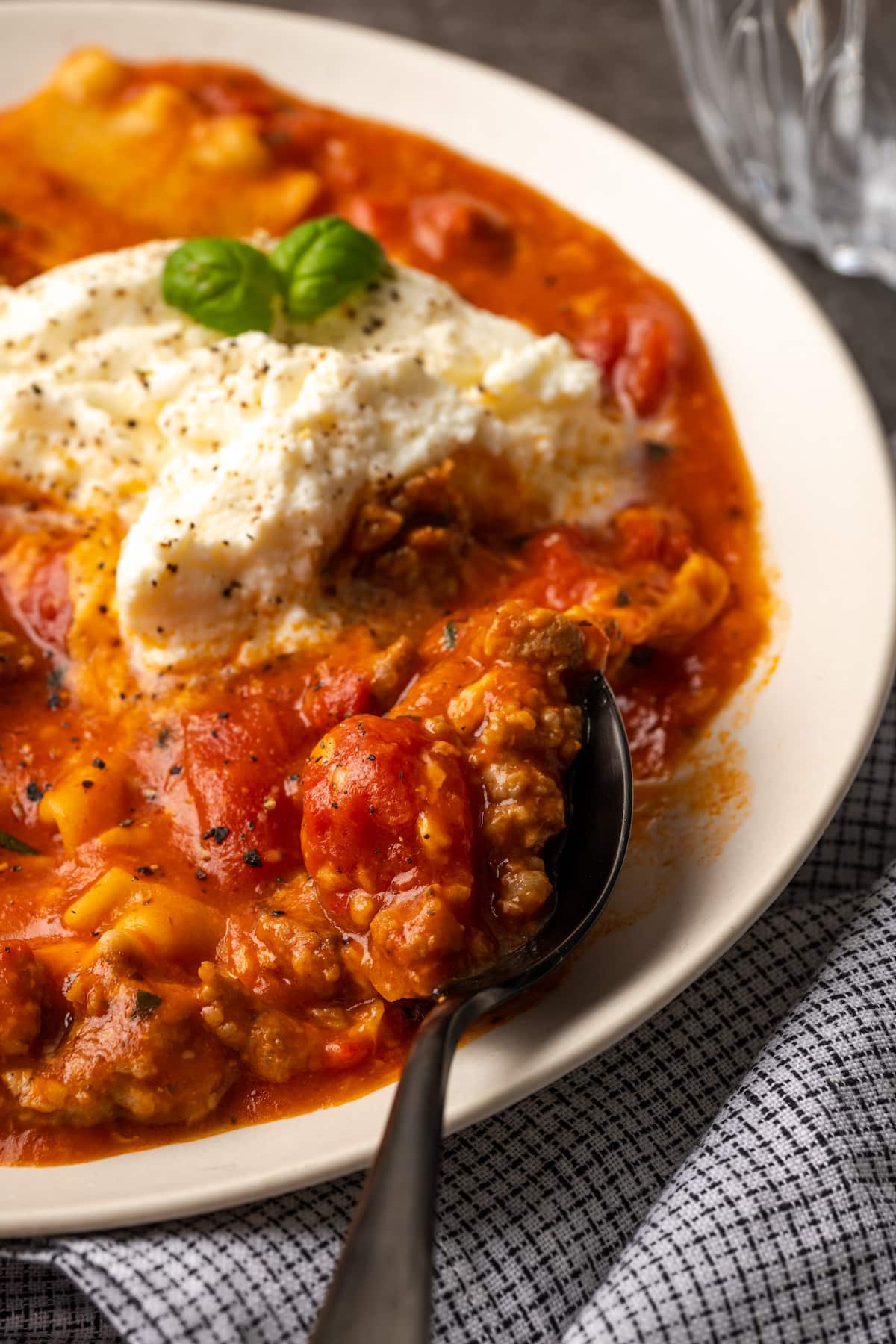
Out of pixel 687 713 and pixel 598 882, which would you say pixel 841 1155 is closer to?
pixel 598 882

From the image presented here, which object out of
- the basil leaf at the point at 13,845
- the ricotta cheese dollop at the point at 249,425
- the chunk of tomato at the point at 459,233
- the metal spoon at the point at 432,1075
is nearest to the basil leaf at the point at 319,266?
the ricotta cheese dollop at the point at 249,425

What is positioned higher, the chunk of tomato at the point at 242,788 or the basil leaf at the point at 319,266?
the basil leaf at the point at 319,266

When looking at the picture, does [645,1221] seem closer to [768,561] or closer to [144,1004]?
[144,1004]

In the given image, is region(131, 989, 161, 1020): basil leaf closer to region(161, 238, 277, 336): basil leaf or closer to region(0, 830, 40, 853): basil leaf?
region(0, 830, 40, 853): basil leaf

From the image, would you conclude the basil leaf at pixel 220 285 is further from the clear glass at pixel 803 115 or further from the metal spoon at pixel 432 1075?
the clear glass at pixel 803 115

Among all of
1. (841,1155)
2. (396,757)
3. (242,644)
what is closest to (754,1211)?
(841,1155)

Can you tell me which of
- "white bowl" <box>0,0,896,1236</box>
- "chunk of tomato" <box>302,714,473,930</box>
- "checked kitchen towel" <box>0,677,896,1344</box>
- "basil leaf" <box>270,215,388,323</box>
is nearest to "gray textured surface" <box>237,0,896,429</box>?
"white bowl" <box>0,0,896,1236</box>
